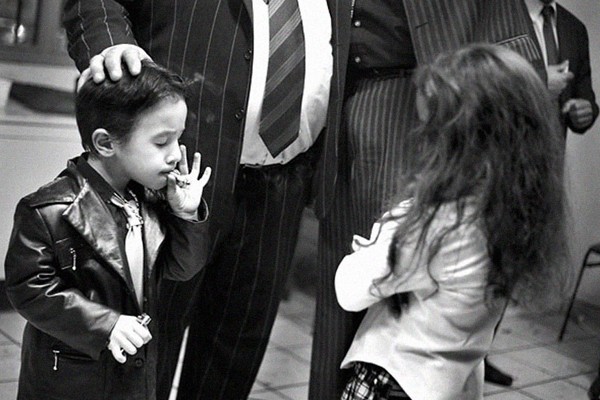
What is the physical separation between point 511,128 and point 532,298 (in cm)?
37

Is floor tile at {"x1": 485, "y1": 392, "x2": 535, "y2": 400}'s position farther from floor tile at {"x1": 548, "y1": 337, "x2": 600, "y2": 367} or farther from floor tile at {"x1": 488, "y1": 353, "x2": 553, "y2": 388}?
floor tile at {"x1": 548, "y1": 337, "x2": 600, "y2": 367}

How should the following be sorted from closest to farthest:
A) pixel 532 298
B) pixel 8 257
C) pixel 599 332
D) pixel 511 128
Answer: pixel 8 257, pixel 511 128, pixel 532 298, pixel 599 332

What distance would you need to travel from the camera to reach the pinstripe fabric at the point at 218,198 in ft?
6.03

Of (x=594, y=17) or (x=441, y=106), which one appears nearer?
(x=441, y=106)

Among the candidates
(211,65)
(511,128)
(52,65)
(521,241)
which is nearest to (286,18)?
(211,65)

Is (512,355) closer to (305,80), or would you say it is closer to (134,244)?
(305,80)

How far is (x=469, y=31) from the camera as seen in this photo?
2.02m

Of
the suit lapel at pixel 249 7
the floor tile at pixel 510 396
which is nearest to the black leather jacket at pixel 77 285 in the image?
the suit lapel at pixel 249 7

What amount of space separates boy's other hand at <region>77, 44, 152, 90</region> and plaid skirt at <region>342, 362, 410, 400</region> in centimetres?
80

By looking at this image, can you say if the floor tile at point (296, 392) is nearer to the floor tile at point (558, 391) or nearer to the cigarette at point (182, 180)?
the floor tile at point (558, 391)

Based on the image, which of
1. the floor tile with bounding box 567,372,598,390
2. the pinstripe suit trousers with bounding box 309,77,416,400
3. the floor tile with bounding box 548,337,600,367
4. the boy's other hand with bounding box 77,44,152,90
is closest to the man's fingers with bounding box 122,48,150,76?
the boy's other hand with bounding box 77,44,152,90

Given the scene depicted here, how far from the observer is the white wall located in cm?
465

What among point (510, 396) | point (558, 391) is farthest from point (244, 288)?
point (558, 391)

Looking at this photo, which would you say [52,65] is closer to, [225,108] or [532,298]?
[225,108]
